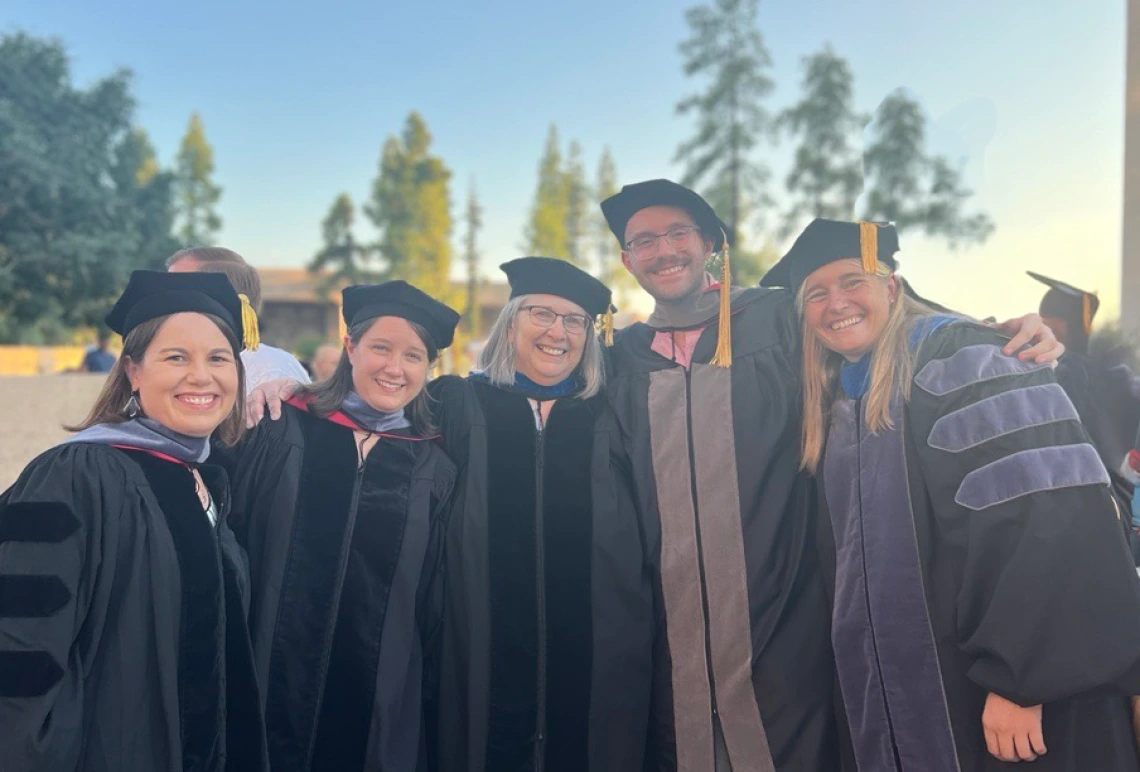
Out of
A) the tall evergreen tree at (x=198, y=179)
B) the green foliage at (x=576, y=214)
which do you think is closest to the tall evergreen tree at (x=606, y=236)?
the green foliage at (x=576, y=214)

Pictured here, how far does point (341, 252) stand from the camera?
34031 mm

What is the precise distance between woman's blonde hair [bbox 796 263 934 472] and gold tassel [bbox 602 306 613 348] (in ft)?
2.35

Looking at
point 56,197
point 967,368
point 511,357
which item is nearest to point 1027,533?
point 967,368

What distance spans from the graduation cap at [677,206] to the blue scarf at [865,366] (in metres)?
0.45

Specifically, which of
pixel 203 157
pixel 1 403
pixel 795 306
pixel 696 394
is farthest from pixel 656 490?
pixel 203 157

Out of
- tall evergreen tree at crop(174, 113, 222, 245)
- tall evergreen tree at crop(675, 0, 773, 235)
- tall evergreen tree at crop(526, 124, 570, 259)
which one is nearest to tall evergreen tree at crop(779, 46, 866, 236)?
tall evergreen tree at crop(675, 0, 773, 235)

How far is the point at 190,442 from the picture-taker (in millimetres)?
2105

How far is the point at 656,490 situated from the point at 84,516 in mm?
1719

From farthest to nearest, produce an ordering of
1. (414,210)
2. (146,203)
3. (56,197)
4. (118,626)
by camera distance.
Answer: (414,210) < (146,203) < (56,197) < (118,626)

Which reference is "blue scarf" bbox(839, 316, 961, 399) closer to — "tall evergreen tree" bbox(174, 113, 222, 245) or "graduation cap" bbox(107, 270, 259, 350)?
"graduation cap" bbox(107, 270, 259, 350)

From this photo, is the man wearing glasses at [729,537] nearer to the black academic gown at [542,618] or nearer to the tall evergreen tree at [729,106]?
the black academic gown at [542,618]

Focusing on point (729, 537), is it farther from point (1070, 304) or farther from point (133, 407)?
point (1070, 304)

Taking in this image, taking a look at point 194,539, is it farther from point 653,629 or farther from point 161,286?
point 653,629

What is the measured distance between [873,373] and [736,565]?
77cm
